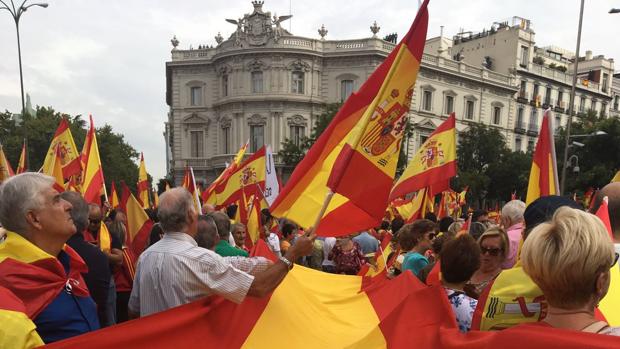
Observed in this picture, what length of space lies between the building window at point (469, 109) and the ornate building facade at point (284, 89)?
0.11 m

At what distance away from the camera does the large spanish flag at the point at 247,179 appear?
10.2 metres

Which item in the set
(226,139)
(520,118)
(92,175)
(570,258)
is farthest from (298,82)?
(570,258)

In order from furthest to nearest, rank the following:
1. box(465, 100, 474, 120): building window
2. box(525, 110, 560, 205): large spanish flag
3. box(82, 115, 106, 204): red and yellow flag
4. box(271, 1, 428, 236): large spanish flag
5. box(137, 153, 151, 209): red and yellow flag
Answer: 1. box(465, 100, 474, 120): building window
2. box(137, 153, 151, 209): red and yellow flag
3. box(82, 115, 106, 204): red and yellow flag
4. box(525, 110, 560, 205): large spanish flag
5. box(271, 1, 428, 236): large spanish flag

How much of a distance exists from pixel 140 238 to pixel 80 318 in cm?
393

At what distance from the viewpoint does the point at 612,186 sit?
105 inches

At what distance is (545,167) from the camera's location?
4.01 meters

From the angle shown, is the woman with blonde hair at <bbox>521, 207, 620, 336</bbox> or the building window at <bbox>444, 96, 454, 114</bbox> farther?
the building window at <bbox>444, 96, 454, 114</bbox>

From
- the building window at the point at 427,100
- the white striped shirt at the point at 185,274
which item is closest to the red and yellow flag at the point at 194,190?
the white striped shirt at the point at 185,274

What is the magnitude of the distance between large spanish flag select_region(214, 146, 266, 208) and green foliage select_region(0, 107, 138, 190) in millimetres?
34778

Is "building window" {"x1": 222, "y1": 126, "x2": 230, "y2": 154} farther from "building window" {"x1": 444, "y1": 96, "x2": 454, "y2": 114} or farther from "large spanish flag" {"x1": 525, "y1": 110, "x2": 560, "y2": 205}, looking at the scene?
"large spanish flag" {"x1": 525, "y1": 110, "x2": 560, "y2": 205}

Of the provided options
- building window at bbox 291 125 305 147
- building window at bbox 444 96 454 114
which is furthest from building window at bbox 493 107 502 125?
building window at bbox 291 125 305 147

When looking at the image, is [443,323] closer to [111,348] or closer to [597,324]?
[597,324]

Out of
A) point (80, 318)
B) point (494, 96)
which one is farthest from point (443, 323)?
point (494, 96)

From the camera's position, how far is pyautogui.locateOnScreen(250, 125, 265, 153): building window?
1682 inches
